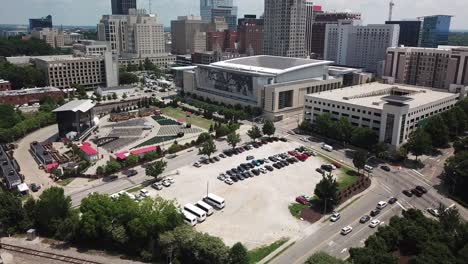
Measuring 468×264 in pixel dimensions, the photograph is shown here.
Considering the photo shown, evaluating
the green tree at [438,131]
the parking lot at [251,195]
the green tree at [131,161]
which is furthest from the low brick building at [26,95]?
the green tree at [438,131]

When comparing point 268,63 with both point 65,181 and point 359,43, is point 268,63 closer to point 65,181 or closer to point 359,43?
point 359,43

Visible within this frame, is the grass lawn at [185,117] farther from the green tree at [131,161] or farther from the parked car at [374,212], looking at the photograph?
the parked car at [374,212]

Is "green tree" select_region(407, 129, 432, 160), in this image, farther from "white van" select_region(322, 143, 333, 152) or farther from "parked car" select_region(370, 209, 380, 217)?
"parked car" select_region(370, 209, 380, 217)

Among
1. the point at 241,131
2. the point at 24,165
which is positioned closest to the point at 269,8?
the point at 241,131

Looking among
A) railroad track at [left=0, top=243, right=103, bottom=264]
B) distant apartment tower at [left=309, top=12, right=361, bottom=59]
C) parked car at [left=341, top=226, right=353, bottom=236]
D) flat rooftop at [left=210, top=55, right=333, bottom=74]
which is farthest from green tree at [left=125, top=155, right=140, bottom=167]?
distant apartment tower at [left=309, top=12, right=361, bottom=59]

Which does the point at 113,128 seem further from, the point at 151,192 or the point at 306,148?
the point at 306,148

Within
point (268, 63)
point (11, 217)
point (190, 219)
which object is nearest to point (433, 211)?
point (190, 219)
